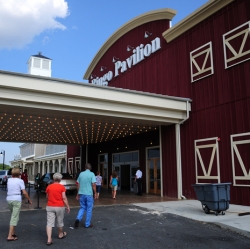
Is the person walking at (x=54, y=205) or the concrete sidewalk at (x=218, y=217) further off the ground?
the person walking at (x=54, y=205)

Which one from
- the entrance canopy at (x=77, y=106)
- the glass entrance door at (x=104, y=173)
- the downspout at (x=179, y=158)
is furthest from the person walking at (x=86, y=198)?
the glass entrance door at (x=104, y=173)

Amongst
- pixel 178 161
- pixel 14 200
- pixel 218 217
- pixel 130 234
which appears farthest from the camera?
pixel 178 161

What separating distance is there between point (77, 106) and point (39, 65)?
4334 cm

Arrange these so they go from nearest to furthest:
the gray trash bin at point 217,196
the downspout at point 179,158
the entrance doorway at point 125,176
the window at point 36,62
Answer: the gray trash bin at point 217,196, the downspout at point 179,158, the entrance doorway at point 125,176, the window at point 36,62

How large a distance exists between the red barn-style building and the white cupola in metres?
34.4

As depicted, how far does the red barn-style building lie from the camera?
12.0 metres

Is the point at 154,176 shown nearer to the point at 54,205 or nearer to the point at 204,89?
the point at 204,89

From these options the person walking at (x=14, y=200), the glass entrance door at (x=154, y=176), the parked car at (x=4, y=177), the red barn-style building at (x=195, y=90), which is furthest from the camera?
the parked car at (x=4, y=177)

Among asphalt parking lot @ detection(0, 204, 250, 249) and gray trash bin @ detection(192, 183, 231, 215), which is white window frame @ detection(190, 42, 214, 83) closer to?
gray trash bin @ detection(192, 183, 231, 215)

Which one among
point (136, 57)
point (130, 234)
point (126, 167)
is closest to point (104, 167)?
point (126, 167)

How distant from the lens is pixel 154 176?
57.0ft

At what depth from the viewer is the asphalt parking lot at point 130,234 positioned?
240 inches

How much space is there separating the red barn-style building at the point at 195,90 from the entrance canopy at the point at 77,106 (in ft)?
2.48

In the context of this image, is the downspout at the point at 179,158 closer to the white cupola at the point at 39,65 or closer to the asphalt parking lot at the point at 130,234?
the asphalt parking lot at the point at 130,234
